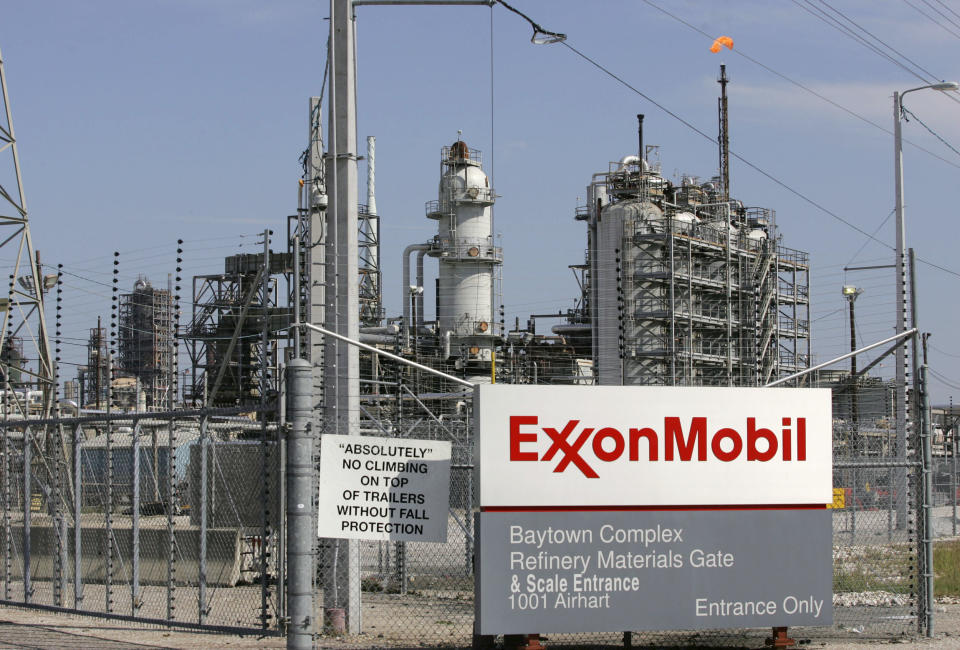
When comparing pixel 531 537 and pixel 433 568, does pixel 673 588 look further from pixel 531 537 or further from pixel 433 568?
pixel 433 568

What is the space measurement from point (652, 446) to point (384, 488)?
252 cm

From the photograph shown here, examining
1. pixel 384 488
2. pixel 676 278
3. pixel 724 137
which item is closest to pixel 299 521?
pixel 384 488

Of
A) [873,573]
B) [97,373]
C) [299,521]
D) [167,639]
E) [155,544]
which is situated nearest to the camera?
[299,521]

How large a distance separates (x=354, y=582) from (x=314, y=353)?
2.43 meters

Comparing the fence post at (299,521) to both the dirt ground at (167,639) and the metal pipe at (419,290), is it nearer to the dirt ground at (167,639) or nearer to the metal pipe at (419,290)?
the dirt ground at (167,639)

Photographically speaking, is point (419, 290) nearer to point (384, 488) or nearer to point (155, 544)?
point (155, 544)

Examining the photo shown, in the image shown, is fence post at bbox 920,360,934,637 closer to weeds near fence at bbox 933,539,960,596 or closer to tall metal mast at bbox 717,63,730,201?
weeds near fence at bbox 933,539,960,596

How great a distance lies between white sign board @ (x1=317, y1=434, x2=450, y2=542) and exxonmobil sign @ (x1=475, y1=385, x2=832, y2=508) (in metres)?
0.56

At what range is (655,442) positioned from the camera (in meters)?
10.5

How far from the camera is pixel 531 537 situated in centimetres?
1012

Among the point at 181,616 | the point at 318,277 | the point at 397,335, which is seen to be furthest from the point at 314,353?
the point at 397,335

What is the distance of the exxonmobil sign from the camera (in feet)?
33.3

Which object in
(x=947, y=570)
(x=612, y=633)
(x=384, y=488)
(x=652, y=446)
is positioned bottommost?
(x=947, y=570)

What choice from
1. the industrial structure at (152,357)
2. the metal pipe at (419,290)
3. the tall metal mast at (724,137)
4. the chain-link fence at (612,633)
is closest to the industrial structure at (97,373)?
the industrial structure at (152,357)
